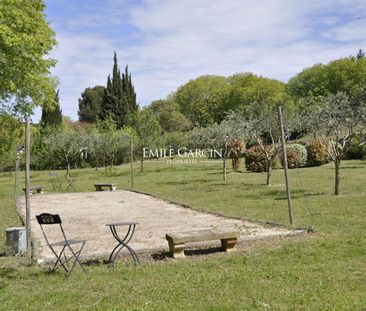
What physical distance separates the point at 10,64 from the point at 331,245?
36.7 ft

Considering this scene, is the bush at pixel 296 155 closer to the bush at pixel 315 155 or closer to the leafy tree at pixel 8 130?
the bush at pixel 315 155

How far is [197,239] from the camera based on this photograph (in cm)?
721

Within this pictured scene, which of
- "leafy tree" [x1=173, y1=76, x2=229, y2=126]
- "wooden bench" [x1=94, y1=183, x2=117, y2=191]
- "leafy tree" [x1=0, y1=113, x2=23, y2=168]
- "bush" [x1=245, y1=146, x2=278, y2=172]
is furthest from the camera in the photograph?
"leafy tree" [x1=173, y1=76, x2=229, y2=126]

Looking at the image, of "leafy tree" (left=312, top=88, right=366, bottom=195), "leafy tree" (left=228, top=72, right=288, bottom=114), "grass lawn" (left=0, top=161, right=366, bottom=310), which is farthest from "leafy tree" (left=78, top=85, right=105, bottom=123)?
"grass lawn" (left=0, top=161, right=366, bottom=310)

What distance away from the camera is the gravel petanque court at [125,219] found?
27.7 ft

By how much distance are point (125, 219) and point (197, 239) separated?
4942 millimetres

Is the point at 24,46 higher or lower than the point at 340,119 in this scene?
higher

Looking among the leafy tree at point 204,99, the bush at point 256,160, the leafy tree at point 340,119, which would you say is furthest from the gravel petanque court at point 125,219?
the leafy tree at point 204,99

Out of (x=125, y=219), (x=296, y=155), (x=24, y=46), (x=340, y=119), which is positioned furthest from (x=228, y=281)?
(x=296, y=155)

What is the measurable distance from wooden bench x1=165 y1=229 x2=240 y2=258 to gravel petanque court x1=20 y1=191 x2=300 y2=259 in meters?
0.65

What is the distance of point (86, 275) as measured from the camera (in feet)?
20.1

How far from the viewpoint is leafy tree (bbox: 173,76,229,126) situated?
199 ft

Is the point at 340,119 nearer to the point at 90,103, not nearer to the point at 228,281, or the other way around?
the point at 228,281

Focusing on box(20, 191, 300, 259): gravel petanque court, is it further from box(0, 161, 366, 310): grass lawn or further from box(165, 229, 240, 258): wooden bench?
box(0, 161, 366, 310): grass lawn
